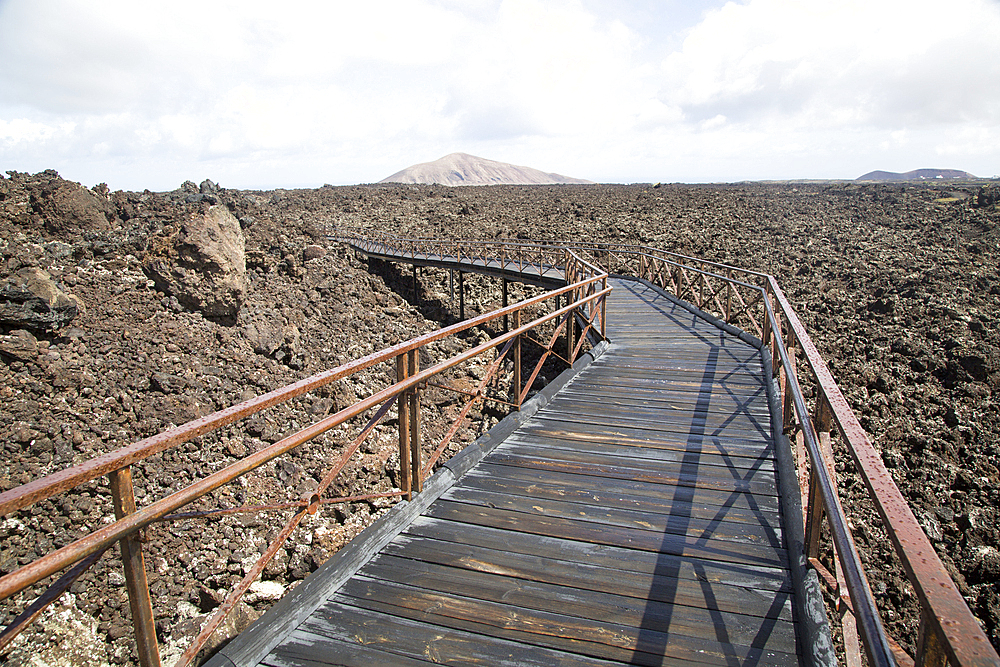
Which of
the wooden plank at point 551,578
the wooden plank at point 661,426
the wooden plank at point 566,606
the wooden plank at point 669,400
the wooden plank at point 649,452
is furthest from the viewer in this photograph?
the wooden plank at point 669,400

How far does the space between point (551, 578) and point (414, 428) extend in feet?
3.88

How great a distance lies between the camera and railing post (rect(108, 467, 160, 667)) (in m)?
1.56

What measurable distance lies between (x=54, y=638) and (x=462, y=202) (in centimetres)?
4020

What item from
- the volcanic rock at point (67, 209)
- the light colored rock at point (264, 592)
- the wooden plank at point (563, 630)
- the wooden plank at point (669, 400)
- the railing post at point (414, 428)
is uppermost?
the volcanic rock at point (67, 209)

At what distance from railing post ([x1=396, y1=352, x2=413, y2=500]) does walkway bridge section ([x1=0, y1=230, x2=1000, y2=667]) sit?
16 millimetres

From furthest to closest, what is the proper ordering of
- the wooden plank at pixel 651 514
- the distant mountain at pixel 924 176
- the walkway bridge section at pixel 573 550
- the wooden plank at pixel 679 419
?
the distant mountain at pixel 924 176
the wooden plank at pixel 679 419
the wooden plank at pixel 651 514
the walkway bridge section at pixel 573 550

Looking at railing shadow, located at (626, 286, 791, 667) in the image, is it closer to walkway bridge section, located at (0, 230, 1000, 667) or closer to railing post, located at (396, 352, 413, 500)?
walkway bridge section, located at (0, 230, 1000, 667)

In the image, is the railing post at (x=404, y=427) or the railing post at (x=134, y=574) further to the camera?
the railing post at (x=404, y=427)

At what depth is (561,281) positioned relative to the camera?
1609 cm

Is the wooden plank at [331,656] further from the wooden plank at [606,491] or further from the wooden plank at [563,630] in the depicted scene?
the wooden plank at [606,491]

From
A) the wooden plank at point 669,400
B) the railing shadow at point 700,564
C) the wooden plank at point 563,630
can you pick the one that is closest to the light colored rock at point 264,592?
the wooden plank at point 669,400

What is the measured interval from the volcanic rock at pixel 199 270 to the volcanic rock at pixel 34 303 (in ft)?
8.91

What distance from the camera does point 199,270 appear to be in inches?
584

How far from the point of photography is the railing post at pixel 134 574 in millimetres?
1561
